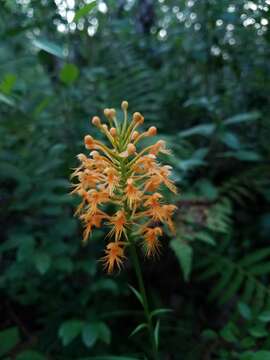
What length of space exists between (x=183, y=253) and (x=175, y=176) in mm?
458

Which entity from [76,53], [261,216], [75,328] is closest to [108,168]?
[75,328]

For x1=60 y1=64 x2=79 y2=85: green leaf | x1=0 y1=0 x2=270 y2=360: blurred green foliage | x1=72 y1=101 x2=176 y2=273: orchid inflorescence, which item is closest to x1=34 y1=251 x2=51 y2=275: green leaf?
x1=0 y1=0 x2=270 y2=360: blurred green foliage

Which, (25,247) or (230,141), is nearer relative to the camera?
(25,247)

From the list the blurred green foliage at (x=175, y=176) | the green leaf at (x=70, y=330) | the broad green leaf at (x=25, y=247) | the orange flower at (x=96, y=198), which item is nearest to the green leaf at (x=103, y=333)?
the blurred green foliage at (x=175, y=176)

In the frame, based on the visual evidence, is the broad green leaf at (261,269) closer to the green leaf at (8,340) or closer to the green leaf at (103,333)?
the green leaf at (103,333)

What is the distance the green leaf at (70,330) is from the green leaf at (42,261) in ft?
1.01

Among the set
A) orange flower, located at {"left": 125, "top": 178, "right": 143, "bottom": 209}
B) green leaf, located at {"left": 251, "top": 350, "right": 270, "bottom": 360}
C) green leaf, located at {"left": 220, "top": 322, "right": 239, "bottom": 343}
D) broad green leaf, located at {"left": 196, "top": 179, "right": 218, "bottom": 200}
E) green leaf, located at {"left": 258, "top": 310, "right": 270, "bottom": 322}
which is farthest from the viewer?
broad green leaf, located at {"left": 196, "top": 179, "right": 218, "bottom": 200}

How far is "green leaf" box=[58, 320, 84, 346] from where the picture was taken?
77.8 inches

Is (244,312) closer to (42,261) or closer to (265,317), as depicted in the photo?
(265,317)

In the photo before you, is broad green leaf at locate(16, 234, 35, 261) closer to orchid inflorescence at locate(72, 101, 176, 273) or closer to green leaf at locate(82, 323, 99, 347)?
green leaf at locate(82, 323, 99, 347)

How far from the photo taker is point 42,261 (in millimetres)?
2018

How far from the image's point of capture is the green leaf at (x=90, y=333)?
1965 millimetres

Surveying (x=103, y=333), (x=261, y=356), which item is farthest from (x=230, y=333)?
(x=103, y=333)

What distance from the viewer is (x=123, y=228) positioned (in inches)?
56.5
